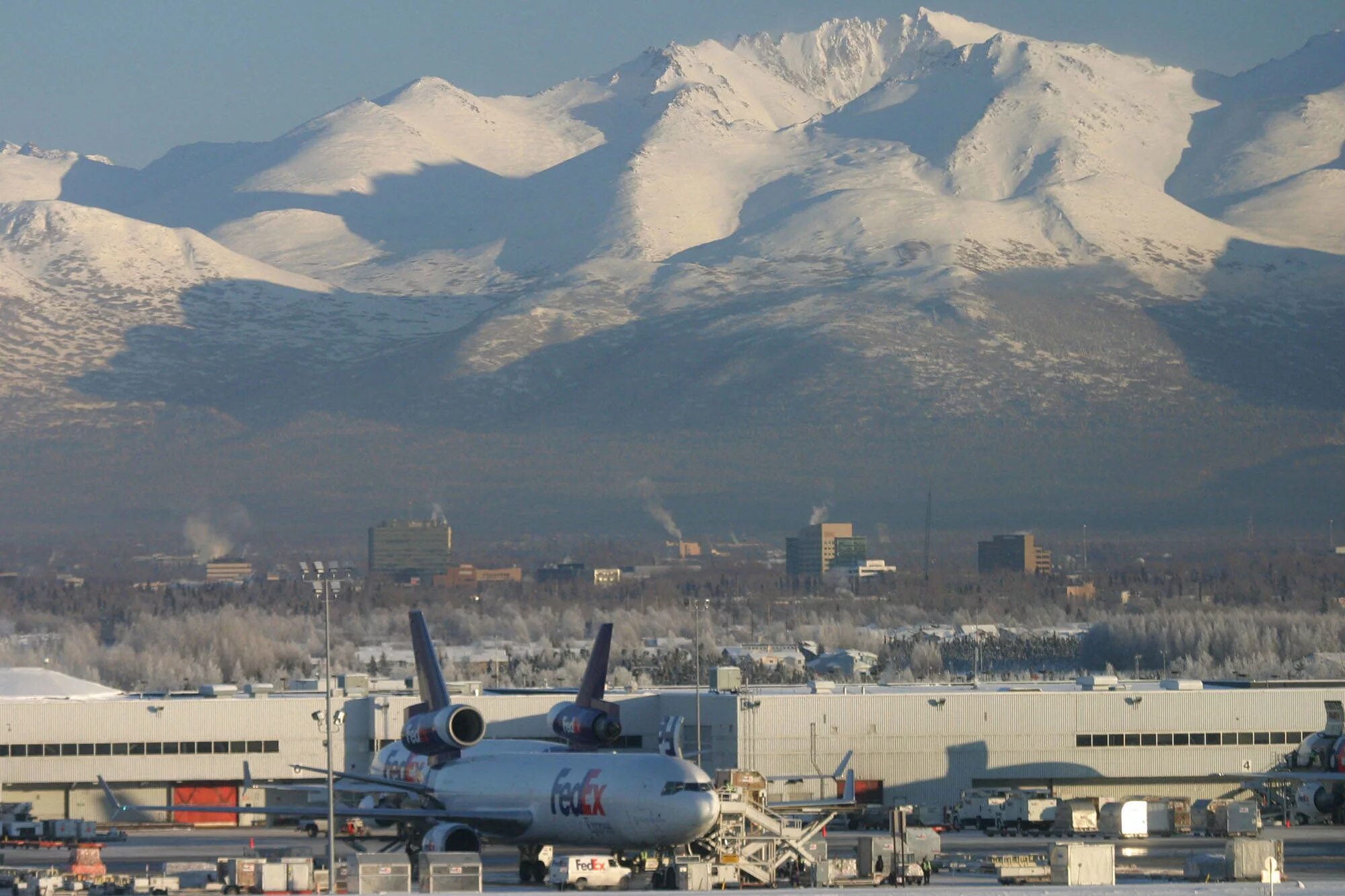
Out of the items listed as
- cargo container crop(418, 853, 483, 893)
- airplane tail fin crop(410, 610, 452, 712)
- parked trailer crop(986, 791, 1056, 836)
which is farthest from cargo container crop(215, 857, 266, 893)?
parked trailer crop(986, 791, 1056, 836)

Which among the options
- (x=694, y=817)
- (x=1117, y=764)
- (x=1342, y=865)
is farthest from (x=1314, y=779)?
(x=694, y=817)

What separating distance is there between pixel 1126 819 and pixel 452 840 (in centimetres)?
3124

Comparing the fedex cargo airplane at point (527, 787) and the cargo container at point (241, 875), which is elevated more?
the fedex cargo airplane at point (527, 787)

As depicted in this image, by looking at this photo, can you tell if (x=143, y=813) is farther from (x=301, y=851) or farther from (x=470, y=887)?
(x=470, y=887)

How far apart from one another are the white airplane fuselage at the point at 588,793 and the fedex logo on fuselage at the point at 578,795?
0.02m

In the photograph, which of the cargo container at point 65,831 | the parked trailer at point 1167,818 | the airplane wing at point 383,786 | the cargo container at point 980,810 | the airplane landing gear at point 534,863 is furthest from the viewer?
the cargo container at point 980,810

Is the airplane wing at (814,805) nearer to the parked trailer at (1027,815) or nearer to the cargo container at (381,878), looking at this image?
the cargo container at (381,878)

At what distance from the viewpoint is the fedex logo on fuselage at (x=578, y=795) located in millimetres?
84750

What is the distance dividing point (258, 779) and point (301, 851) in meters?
23.9

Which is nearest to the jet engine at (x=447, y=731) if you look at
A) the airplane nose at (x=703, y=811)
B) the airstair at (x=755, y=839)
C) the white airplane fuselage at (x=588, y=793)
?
the white airplane fuselage at (x=588, y=793)

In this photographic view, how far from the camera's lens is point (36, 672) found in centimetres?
14550

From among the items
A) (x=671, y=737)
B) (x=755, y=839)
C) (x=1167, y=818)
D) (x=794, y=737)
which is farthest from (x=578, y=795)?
(x=794, y=737)

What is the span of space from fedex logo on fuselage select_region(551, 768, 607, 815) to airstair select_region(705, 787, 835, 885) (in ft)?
13.9

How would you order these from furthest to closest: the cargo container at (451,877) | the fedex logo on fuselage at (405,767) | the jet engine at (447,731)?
the fedex logo on fuselage at (405,767) → the jet engine at (447,731) → the cargo container at (451,877)
